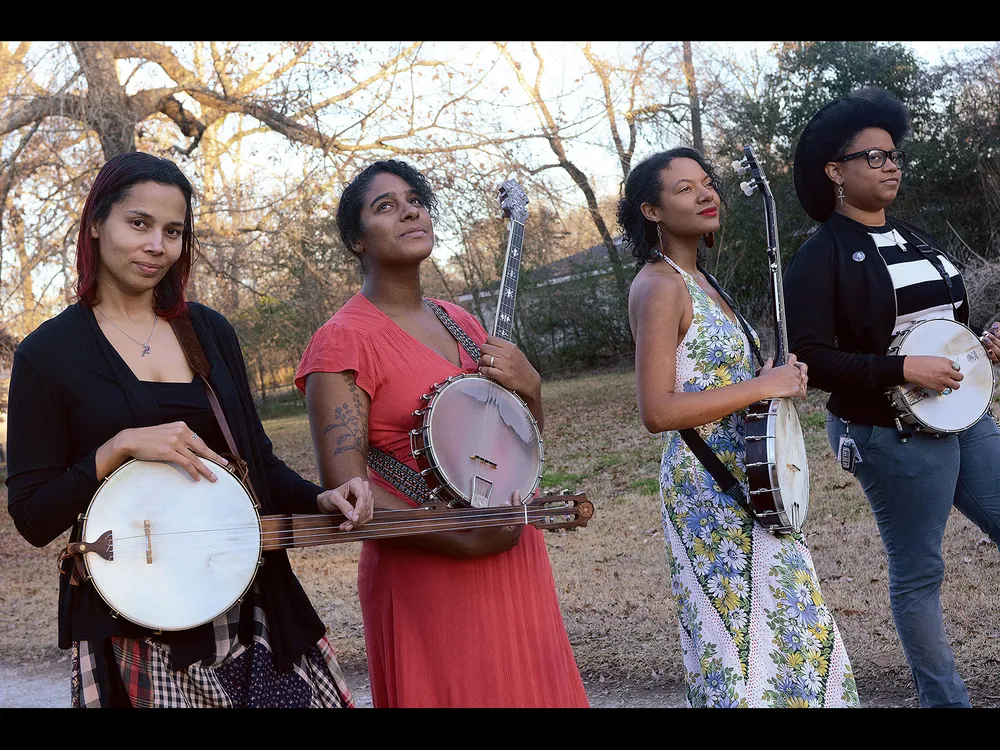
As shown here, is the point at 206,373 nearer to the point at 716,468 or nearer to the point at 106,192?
the point at 106,192

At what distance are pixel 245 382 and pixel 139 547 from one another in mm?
609

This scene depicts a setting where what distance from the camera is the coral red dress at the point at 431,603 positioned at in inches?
114

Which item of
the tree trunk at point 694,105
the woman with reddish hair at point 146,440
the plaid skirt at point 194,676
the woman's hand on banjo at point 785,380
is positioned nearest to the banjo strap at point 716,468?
the woman's hand on banjo at point 785,380

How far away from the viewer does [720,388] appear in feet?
10.1

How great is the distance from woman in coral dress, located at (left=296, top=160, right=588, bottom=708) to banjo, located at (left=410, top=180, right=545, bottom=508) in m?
0.07

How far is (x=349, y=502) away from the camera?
2.68 m

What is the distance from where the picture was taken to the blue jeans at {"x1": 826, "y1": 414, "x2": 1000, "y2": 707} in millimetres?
3479

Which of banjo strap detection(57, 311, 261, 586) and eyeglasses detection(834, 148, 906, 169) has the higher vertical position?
eyeglasses detection(834, 148, 906, 169)

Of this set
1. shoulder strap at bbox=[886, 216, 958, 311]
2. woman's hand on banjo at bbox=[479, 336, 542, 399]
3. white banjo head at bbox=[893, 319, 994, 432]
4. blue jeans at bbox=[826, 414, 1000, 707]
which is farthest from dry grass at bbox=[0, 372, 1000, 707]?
woman's hand on banjo at bbox=[479, 336, 542, 399]

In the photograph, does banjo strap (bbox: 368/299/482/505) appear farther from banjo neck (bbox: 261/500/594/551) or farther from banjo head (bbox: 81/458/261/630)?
banjo head (bbox: 81/458/261/630)

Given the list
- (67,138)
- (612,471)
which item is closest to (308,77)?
(67,138)

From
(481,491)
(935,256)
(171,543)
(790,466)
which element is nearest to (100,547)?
(171,543)

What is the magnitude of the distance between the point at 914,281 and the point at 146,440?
2658 mm

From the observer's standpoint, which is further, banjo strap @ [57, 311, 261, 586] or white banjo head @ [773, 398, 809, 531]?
white banjo head @ [773, 398, 809, 531]
